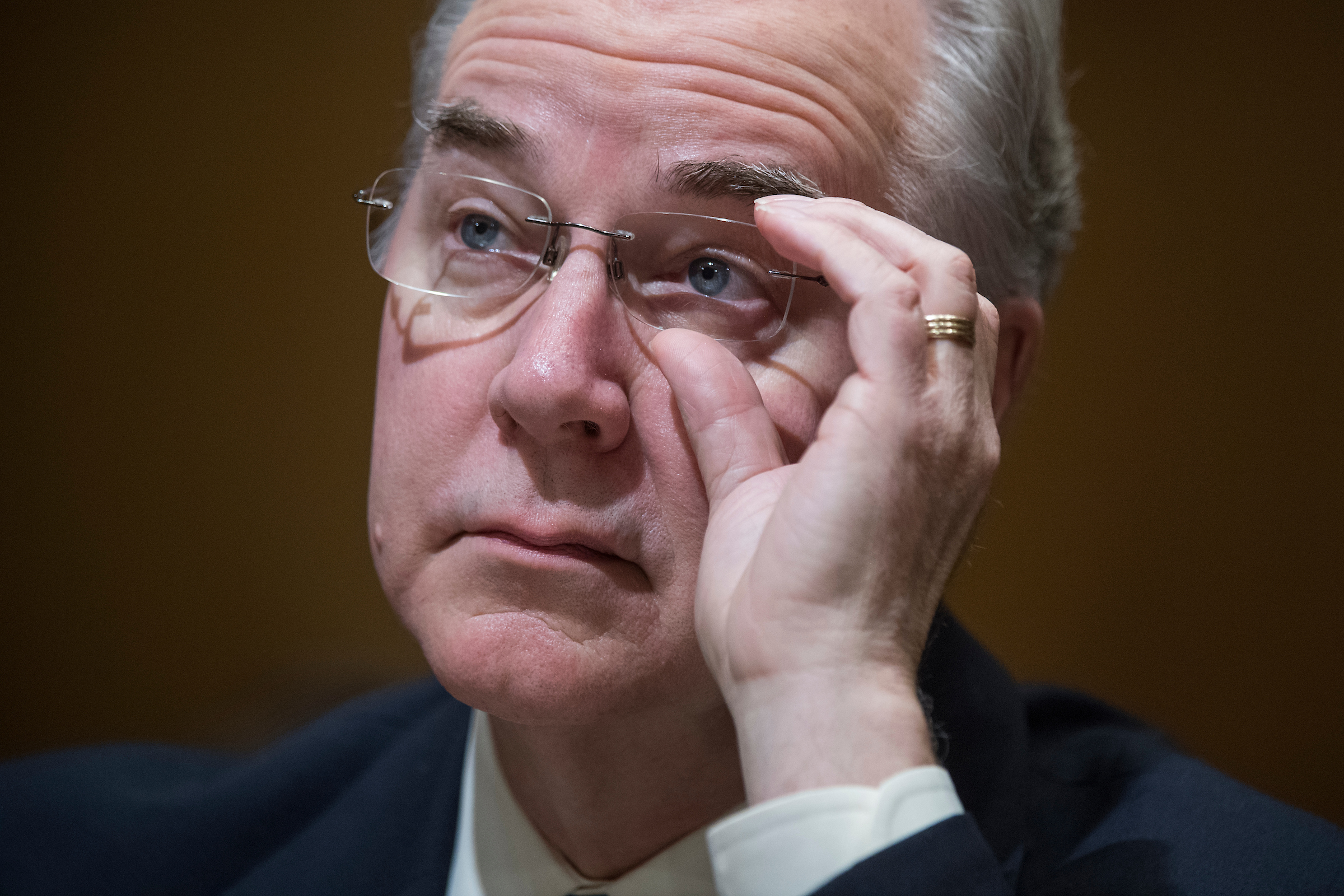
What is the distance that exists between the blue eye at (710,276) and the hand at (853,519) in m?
0.12

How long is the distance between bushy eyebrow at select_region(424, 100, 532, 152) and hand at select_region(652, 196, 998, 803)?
1.06ft

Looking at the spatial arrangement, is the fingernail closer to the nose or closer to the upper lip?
the nose

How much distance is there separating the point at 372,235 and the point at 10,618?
2.37 m

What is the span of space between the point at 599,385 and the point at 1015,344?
660mm

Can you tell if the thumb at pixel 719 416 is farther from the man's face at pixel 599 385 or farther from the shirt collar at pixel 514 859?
the shirt collar at pixel 514 859

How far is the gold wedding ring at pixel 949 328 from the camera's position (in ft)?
3.20

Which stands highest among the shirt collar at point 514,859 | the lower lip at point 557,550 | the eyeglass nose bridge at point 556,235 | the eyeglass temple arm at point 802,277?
the eyeglass nose bridge at point 556,235

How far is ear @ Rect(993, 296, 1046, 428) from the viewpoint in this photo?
55.1 inches

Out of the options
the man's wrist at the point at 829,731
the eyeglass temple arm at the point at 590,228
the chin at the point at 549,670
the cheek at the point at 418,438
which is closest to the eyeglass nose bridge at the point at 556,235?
the eyeglass temple arm at the point at 590,228

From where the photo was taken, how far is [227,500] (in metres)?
3.21

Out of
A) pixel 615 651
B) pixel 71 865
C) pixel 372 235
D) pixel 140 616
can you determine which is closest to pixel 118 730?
pixel 140 616

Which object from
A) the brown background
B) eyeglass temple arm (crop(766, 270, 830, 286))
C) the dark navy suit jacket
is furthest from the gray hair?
the brown background

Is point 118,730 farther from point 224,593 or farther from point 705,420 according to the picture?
point 705,420

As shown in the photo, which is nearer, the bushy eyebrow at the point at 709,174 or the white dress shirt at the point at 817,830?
the white dress shirt at the point at 817,830
